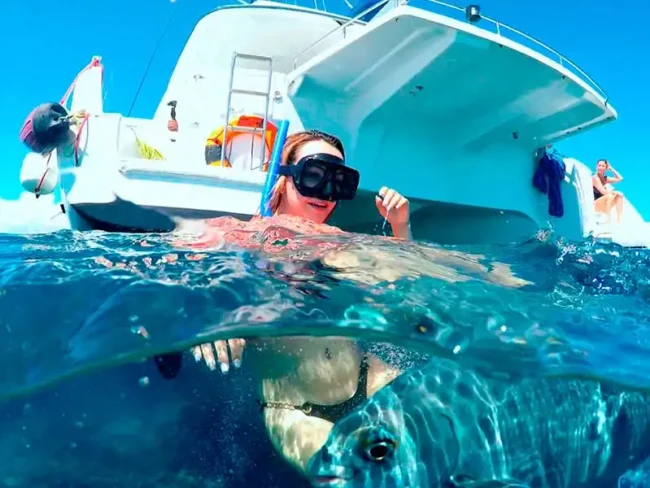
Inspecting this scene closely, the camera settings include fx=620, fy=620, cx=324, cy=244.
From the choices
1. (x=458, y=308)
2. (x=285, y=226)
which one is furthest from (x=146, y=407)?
(x=458, y=308)

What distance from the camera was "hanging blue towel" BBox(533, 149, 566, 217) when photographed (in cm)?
1046

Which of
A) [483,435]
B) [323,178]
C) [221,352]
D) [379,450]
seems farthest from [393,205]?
[379,450]

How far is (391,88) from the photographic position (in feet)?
27.3

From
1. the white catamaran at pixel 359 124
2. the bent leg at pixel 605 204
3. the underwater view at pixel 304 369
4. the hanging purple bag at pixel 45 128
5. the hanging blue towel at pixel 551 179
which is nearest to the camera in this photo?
the underwater view at pixel 304 369

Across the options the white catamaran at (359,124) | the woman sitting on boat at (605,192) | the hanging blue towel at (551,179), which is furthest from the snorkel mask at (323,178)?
the woman sitting on boat at (605,192)

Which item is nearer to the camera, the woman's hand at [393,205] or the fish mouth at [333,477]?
the fish mouth at [333,477]

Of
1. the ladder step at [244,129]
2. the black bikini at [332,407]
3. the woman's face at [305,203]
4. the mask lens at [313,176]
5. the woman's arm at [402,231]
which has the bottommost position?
the black bikini at [332,407]

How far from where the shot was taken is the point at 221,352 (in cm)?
316

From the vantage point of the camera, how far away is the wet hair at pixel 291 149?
11.4ft

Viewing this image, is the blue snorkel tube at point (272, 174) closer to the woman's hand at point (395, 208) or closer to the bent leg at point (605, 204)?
the woman's hand at point (395, 208)

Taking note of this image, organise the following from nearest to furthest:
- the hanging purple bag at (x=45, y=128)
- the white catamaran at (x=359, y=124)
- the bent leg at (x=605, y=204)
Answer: the white catamaran at (x=359, y=124) → the hanging purple bag at (x=45, y=128) → the bent leg at (x=605, y=204)

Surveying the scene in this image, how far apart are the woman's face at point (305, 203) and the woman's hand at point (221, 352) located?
0.78 meters

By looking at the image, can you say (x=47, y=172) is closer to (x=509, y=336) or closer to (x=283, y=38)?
(x=283, y=38)

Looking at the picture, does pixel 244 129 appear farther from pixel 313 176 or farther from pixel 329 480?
pixel 329 480
